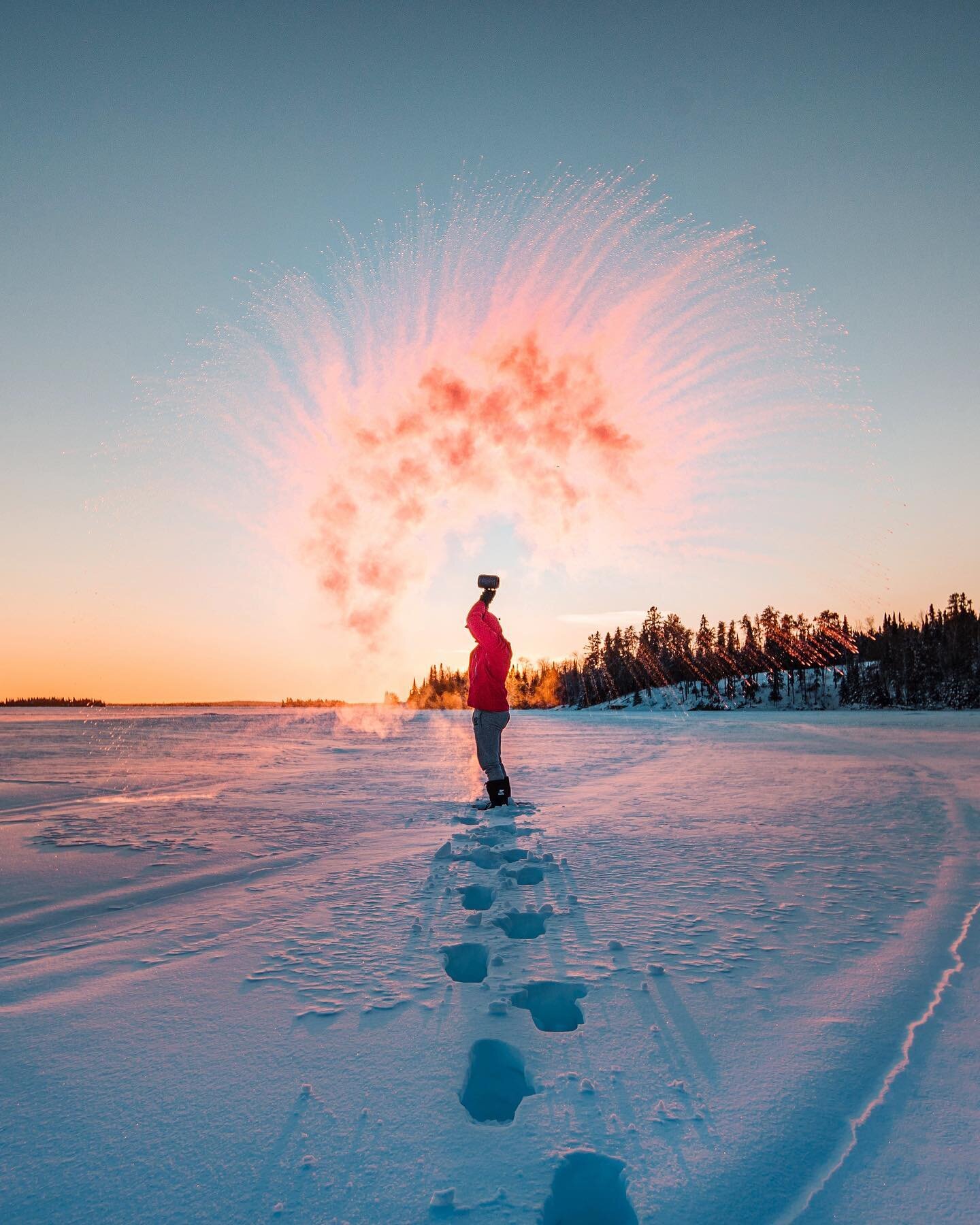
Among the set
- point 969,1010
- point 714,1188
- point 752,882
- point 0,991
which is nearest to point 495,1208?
point 714,1188

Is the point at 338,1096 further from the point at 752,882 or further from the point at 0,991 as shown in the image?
the point at 752,882

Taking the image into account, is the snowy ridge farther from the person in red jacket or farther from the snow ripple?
the snow ripple

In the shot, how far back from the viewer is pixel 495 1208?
1.28 meters

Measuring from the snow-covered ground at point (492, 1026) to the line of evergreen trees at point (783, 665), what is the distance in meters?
57.3

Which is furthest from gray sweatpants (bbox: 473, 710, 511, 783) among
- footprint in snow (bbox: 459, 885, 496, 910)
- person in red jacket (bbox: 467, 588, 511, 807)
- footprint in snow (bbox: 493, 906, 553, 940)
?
footprint in snow (bbox: 493, 906, 553, 940)

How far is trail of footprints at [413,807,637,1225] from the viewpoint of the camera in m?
1.36

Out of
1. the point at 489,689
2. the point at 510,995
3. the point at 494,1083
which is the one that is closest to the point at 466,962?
the point at 510,995

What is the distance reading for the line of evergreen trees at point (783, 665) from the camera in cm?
7419

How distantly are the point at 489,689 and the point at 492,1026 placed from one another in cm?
448

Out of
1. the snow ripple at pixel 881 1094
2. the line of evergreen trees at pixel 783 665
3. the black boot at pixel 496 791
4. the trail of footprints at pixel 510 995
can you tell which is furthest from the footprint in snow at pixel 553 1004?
the line of evergreen trees at pixel 783 665

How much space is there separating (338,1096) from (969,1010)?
81.2 inches

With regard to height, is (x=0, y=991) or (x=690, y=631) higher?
(x=690, y=631)

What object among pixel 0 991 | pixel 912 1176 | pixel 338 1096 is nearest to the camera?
pixel 912 1176

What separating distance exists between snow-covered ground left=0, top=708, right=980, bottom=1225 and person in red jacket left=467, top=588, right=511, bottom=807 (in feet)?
4.35
